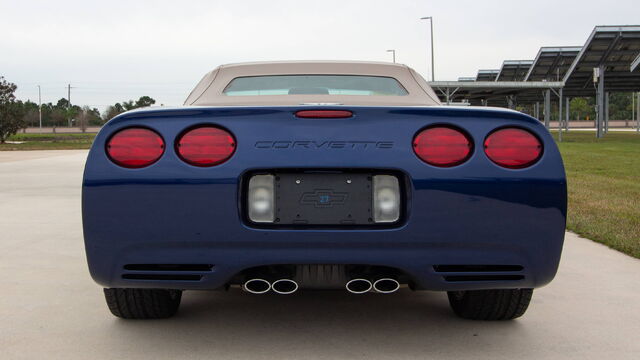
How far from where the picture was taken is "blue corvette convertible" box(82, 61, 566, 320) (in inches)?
106

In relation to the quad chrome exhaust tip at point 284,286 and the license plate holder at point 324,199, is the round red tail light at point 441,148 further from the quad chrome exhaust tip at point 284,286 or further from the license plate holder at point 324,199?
the quad chrome exhaust tip at point 284,286

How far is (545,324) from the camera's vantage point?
3.42 meters

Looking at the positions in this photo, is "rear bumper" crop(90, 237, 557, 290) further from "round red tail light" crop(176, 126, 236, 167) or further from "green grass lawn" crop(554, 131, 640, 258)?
"green grass lawn" crop(554, 131, 640, 258)

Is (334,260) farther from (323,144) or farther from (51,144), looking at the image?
(51,144)

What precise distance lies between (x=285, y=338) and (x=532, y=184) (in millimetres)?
1267

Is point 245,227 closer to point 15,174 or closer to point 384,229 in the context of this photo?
point 384,229

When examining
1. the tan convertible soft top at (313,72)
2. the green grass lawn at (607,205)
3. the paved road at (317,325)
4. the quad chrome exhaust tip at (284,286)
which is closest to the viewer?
the quad chrome exhaust tip at (284,286)

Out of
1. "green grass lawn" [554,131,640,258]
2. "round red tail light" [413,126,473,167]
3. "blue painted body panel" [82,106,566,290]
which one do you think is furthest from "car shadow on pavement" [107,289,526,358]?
"green grass lawn" [554,131,640,258]

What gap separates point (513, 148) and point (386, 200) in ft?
1.79

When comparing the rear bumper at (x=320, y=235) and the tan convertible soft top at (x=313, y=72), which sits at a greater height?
the tan convertible soft top at (x=313, y=72)

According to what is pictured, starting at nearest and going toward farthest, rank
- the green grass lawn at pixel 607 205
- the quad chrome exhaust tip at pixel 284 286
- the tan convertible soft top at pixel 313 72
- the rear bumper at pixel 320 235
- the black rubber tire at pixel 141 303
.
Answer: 1. the rear bumper at pixel 320 235
2. the quad chrome exhaust tip at pixel 284 286
3. the black rubber tire at pixel 141 303
4. the tan convertible soft top at pixel 313 72
5. the green grass lawn at pixel 607 205

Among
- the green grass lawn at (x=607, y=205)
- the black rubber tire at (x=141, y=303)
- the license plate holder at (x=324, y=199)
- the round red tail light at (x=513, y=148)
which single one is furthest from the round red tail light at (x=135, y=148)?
the green grass lawn at (x=607, y=205)

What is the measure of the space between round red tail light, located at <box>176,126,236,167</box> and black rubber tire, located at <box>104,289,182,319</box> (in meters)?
0.87

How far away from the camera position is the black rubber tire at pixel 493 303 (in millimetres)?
3301
